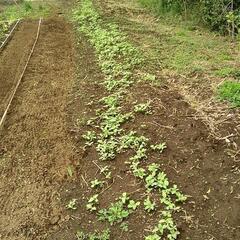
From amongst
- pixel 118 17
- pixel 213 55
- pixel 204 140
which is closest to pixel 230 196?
pixel 204 140

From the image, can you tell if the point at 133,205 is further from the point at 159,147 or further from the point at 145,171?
the point at 159,147

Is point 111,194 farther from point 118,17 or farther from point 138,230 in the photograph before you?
point 118,17

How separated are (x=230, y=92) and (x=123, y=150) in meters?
2.08

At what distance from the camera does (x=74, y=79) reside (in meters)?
8.70

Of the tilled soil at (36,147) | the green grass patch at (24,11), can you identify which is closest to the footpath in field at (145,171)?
the tilled soil at (36,147)

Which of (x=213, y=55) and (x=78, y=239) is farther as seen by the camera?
(x=213, y=55)

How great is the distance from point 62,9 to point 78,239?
11.8 m

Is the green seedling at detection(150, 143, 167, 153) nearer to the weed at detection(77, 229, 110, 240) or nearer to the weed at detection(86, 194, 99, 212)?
the weed at detection(86, 194, 99, 212)

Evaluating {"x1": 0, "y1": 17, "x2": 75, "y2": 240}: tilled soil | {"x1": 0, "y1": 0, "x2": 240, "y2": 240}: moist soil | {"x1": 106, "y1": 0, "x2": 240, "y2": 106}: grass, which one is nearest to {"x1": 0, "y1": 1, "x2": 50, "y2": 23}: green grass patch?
{"x1": 106, "y1": 0, "x2": 240, "y2": 106}: grass

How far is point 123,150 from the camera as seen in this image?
19.5 feet

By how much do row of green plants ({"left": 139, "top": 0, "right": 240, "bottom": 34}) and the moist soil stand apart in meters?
3.75

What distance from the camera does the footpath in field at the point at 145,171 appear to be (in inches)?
184

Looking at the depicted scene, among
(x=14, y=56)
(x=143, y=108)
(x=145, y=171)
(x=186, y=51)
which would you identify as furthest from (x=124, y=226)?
(x=14, y=56)

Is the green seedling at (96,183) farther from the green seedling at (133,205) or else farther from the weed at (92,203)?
the green seedling at (133,205)
